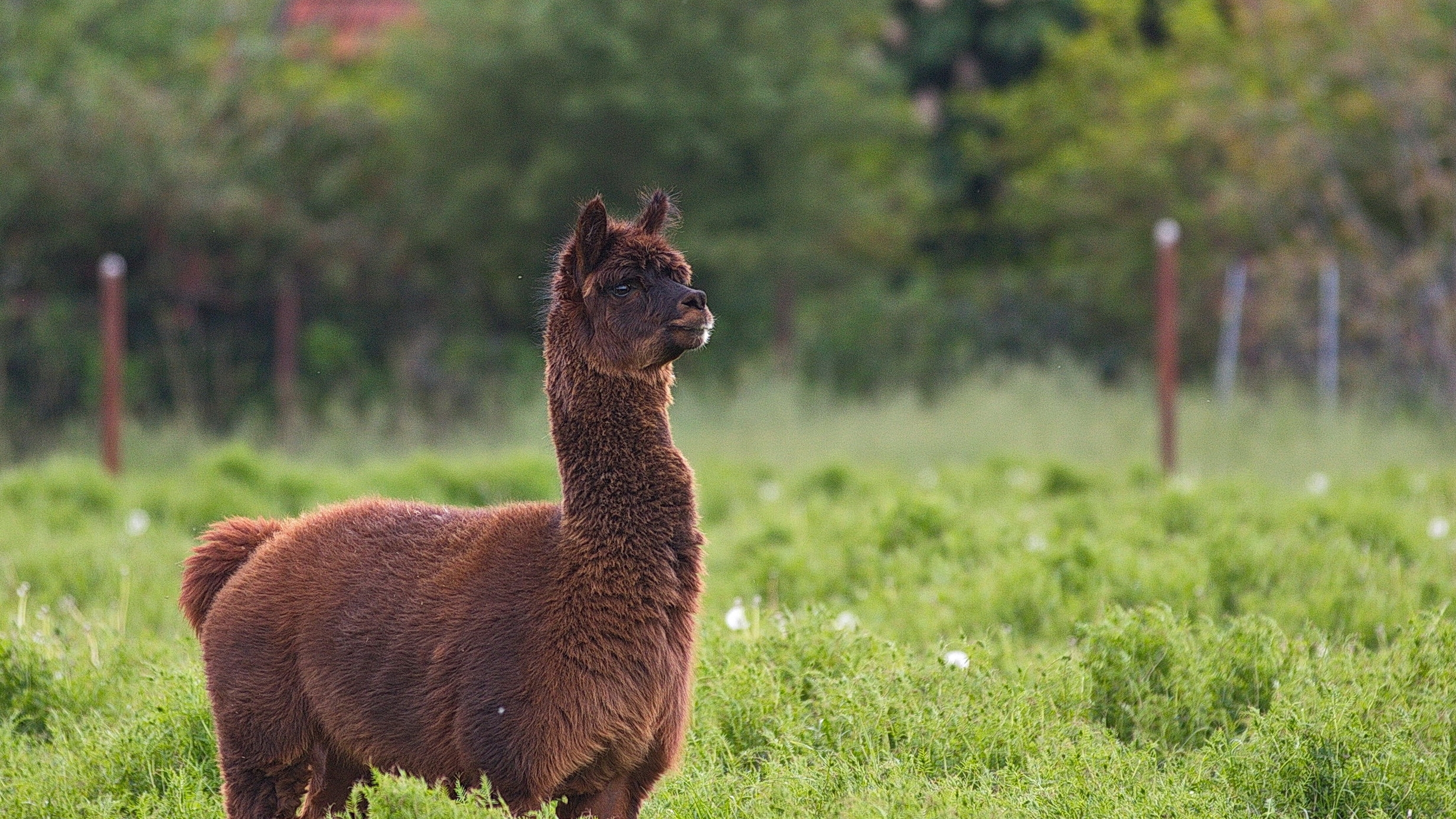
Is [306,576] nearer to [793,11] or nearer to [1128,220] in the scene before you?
[793,11]

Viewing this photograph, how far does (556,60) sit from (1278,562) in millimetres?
10773

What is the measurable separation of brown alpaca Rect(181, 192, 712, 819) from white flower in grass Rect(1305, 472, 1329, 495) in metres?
5.90

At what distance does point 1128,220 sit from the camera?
56.7ft

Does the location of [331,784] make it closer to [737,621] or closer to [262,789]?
[262,789]

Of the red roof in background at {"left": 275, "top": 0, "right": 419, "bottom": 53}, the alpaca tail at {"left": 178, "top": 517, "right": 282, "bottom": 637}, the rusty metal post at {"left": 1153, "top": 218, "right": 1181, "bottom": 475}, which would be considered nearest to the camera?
the alpaca tail at {"left": 178, "top": 517, "right": 282, "bottom": 637}

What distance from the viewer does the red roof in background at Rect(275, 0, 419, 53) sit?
21.3 metres

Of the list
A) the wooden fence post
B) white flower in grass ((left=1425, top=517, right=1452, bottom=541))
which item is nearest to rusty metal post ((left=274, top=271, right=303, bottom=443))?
the wooden fence post

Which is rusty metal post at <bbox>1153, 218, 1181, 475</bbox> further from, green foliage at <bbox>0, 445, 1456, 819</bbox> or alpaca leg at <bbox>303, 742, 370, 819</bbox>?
alpaca leg at <bbox>303, 742, 370, 819</bbox>

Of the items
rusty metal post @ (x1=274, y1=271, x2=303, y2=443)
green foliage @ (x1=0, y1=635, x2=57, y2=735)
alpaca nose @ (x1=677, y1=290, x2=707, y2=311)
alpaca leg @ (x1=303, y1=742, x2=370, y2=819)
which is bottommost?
rusty metal post @ (x1=274, y1=271, x2=303, y2=443)

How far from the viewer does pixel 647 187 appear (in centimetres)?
1552

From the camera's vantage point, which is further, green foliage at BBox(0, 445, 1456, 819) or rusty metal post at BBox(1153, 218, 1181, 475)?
rusty metal post at BBox(1153, 218, 1181, 475)

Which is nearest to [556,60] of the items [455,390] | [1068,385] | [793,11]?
[793,11]

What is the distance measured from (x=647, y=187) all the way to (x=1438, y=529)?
9.61 meters

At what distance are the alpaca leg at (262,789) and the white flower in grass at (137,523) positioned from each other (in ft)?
15.8
